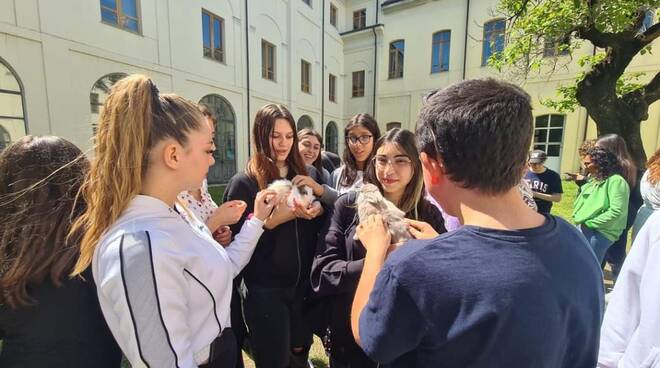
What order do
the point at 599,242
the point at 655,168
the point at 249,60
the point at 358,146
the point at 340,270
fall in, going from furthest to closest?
the point at 249,60 < the point at 599,242 < the point at 358,146 < the point at 655,168 < the point at 340,270

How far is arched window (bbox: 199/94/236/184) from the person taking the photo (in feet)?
44.0

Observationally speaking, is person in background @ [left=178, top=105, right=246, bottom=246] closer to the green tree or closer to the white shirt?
the white shirt

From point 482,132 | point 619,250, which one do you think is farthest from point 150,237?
point 619,250

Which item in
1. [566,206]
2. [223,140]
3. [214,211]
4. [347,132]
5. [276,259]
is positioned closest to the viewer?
[214,211]

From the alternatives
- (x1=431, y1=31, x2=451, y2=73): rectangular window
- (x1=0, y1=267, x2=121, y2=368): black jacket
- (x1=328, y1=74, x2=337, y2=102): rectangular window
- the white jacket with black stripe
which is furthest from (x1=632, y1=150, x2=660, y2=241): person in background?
(x1=328, y1=74, x2=337, y2=102): rectangular window

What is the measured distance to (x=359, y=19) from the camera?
72.4 ft

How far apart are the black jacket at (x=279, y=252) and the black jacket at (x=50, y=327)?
3.42 ft

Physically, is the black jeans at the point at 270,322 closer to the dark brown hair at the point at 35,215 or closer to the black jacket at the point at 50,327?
the black jacket at the point at 50,327

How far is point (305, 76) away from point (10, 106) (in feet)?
42.4

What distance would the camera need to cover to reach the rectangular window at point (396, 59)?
2000 centimetres

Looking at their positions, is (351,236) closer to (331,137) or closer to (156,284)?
(156,284)

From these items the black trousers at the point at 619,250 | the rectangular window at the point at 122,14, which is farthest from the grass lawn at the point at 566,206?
the rectangular window at the point at 122,14

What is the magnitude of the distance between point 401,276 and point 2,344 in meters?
1.54

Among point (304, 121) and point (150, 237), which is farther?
point (304, 121)
